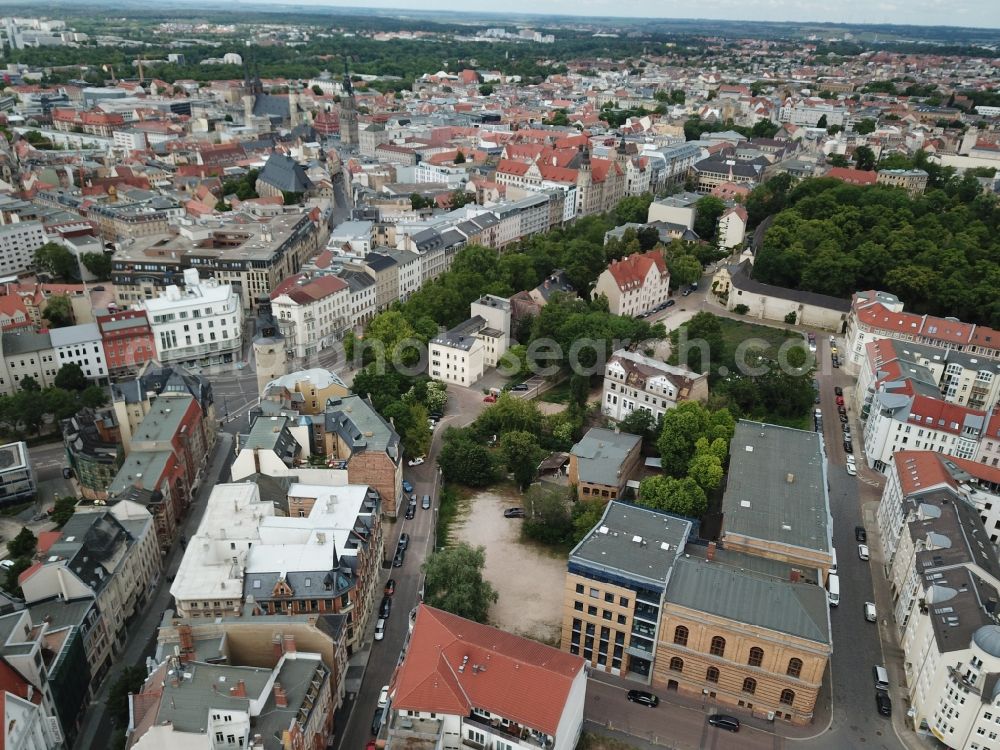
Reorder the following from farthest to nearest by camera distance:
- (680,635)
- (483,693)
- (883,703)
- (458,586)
→ (458,586), (680,635), (883,703), (483,693)

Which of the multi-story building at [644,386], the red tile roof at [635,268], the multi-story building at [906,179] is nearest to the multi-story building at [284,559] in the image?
the multi-story building at [644,386]

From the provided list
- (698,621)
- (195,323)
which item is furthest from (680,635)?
(195,323)

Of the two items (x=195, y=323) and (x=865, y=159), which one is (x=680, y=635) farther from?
(x=865, y=159)

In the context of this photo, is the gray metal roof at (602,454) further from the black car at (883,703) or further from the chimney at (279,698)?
the chimney at (279,698)

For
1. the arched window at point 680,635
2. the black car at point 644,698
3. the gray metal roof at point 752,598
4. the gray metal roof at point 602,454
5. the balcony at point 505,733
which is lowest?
the black car at point 644,698

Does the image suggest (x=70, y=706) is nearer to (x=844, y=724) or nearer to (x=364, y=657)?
(x=364, y=657)

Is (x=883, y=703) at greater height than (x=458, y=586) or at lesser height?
lesser

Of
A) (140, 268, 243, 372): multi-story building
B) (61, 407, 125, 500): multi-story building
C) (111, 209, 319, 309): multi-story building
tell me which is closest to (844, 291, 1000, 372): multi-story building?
(140, 268, 243, 372): multi-story building
